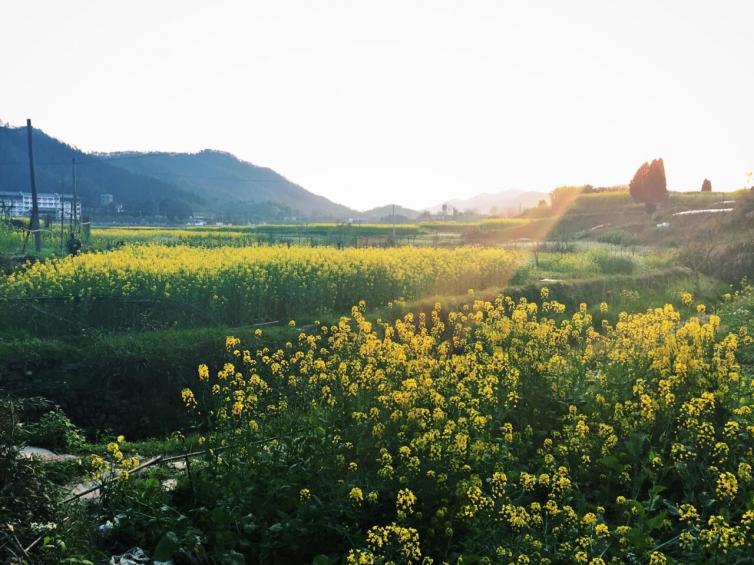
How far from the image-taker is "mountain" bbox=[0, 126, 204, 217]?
8650cm

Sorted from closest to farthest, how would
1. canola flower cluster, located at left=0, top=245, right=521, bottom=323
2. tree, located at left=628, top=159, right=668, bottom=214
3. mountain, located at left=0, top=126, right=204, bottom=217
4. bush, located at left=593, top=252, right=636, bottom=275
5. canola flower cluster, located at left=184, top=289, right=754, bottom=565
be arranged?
canola flower cluster, located at left=184, top=289, right=754, bottom=565 < canola flower cluster, located at left=0, top=245, right=521, bottom=323 < bush, located at left=593, top=252, right=636, bottom=275 < tree, located at left=628, top=159, right=668, bottom=214 < mountain, located at left=0, top=126, right=204, bottom=217

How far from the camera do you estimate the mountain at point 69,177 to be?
284 feet

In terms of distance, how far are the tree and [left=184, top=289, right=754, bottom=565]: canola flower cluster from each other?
1962 inches

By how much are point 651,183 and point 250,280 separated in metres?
47.3

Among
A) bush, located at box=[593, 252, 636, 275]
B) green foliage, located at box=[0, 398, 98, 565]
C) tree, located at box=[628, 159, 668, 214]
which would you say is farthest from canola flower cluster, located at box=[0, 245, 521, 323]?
tree, located at box=[628, 159, 668, 214]

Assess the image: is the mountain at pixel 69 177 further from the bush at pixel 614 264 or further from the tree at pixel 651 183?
the bush at pixel 614 264

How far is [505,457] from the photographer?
6.29 meters

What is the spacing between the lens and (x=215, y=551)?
5410mm

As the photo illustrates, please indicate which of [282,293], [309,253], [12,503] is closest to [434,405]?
[12,503]

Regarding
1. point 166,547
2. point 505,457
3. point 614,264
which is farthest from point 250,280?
point 614,264

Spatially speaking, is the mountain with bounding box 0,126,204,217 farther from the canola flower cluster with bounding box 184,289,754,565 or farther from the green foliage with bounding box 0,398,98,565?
the green foliage with bounding box 0,398,98,565

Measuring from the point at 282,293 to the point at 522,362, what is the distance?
843 cm

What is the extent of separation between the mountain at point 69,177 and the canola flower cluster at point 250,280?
66929 millimetres

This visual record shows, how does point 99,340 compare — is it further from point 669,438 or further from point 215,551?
point 669,438
